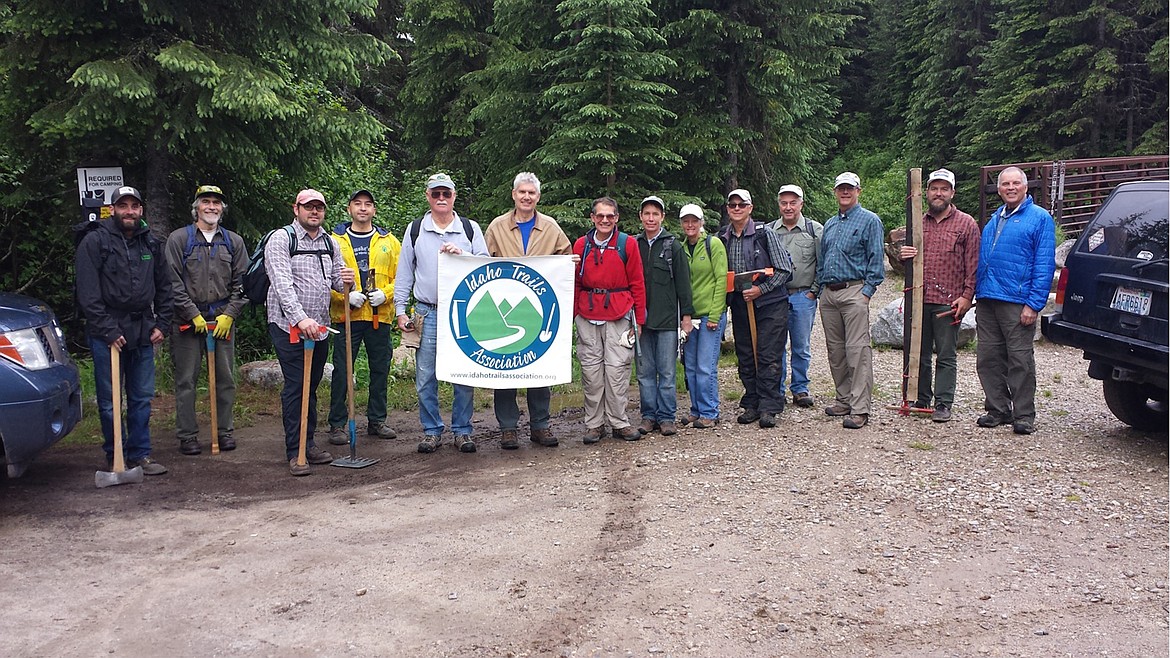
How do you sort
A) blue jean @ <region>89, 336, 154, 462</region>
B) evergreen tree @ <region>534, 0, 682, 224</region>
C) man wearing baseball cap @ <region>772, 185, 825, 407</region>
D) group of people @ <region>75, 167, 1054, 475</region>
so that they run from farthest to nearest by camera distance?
evergreen tree @ <region>534, 0, 682, 224</region>, man wearing baseball cap @ <region>772, 185, 825, 407</region>, group of people @ <region>75, 167, 1054, 475</region>, blue jean @ <region>89, 336, 154, 462</region>

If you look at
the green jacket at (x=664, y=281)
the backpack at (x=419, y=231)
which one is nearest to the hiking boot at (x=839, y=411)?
the green jacket at (x=664, y=281)

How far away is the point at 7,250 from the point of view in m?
11.1

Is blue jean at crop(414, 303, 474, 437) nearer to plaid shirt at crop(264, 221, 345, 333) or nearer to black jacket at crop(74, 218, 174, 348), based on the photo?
plaid shirt at crop(264, 221, 345, 333)

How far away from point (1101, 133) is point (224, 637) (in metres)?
28.6

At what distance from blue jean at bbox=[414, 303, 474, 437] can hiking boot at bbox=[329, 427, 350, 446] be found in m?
0.82

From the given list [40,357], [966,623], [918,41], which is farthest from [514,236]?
[918,41]

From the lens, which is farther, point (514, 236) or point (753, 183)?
point (753, 183)

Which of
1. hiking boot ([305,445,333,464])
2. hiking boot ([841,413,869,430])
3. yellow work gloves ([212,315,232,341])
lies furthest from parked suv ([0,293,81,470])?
hiking boot ([841,413,869,430])

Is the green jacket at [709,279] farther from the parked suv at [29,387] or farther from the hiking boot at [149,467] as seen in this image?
the parked suv at [29,387]

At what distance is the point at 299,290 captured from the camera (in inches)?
290

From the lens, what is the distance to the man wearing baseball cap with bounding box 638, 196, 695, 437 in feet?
26.2

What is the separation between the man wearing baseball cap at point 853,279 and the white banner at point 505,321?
2.41 m

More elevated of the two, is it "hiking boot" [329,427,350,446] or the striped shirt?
the striped shirt

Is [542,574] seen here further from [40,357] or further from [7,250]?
[7,250]
